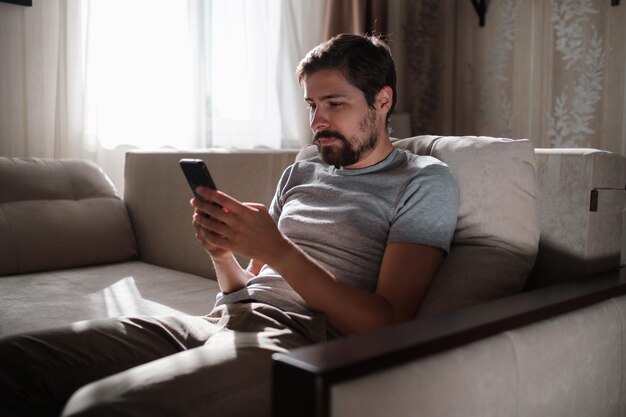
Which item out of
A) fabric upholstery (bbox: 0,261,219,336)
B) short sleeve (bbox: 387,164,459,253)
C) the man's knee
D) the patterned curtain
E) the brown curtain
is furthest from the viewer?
the brown curtain

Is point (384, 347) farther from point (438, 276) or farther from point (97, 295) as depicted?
point (97, 295)

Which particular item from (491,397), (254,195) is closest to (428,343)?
(491,397)

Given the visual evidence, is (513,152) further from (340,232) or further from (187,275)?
(187,275)

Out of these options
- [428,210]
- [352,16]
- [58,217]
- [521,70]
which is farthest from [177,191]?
[521,70]

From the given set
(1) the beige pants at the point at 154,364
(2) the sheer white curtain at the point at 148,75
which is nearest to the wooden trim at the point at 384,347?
(1) the beige pants at the point at 154,364

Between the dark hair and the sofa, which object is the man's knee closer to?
the sofa

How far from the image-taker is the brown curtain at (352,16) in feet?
11.0

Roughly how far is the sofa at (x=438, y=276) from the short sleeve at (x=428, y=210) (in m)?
0.05

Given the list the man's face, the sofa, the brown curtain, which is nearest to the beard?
the man's face

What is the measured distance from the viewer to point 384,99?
4.52 feet

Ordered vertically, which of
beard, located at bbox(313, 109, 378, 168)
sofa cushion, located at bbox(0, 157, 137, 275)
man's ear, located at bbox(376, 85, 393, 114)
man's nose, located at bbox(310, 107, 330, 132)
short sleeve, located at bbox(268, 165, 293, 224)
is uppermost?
man's ear, located at bbox(376, 85, 393, 114)

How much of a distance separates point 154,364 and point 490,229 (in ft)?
2.23

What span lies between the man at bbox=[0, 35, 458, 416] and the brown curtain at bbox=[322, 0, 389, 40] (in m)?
2.08

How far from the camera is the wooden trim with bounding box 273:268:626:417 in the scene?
586mm
